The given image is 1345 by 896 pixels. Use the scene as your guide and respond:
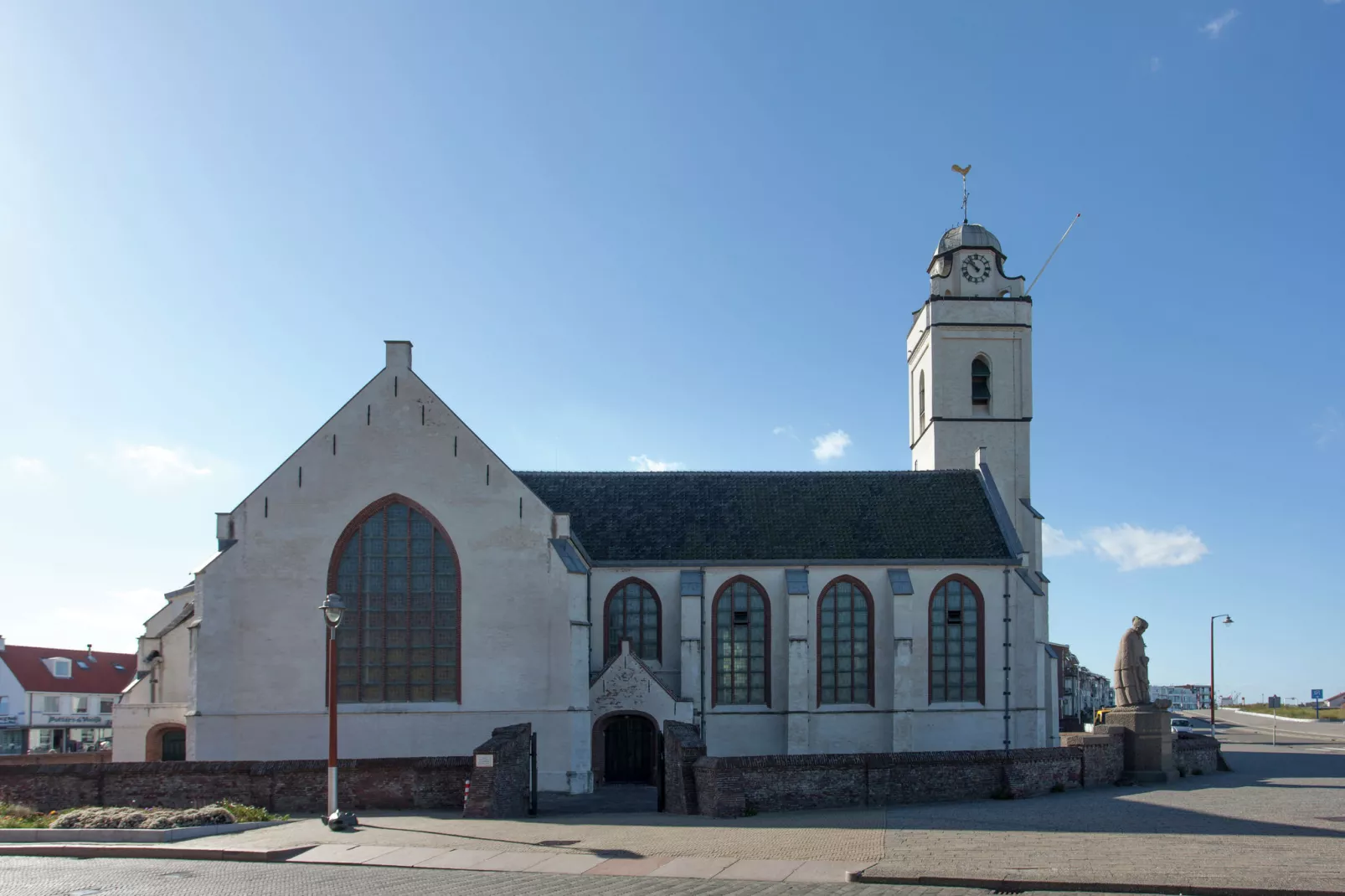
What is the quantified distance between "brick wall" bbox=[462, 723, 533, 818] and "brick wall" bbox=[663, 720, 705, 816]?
3.15m

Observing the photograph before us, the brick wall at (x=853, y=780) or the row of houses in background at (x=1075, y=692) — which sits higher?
the brick wall at (x=853, y=780)

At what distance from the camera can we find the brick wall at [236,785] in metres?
22.8

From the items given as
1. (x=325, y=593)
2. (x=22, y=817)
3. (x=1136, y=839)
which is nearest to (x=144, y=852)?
(x=22, y=817)

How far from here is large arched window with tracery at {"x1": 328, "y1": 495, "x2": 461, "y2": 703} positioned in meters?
31.5

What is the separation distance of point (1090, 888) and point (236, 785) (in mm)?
16790

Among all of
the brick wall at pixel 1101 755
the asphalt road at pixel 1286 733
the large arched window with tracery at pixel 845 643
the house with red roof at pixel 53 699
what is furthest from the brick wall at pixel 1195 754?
the house with red roof at pixel 53 699

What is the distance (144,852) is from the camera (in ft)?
58.5

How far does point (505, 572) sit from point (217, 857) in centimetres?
1458

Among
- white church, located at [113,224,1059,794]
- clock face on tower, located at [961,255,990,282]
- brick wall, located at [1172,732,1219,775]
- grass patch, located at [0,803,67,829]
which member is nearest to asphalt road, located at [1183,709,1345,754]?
brick wall, located at [1172,732,1219,775]

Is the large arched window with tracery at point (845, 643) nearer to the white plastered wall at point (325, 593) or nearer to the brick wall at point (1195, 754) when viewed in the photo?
the brick wall at point (1195, 754)

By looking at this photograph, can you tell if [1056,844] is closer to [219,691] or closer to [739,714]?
[739,714]

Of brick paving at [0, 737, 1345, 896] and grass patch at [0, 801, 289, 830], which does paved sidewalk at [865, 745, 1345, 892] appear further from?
grass patch at [0, 801, 289, 830]

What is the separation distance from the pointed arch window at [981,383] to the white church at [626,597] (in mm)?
97

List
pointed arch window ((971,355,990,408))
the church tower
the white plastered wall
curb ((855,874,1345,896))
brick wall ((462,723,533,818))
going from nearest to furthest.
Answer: curb ((855,874,1345,896)) < brick wall ((462,723,533,818)) < the white plastered wall < the church tower < pointed arch window ((971,355,990,408))
